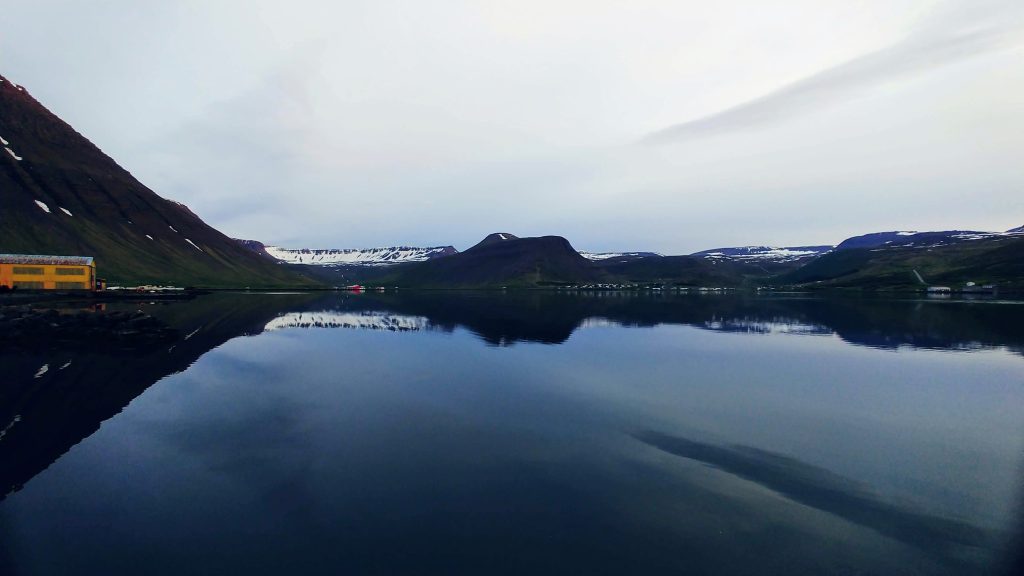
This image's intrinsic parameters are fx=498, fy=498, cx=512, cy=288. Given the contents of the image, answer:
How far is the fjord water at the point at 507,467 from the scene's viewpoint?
48.2 ft

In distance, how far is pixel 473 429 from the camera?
2662 cm

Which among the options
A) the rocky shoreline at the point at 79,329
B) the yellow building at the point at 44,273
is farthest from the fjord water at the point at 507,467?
the yellow building at the point at 44,273

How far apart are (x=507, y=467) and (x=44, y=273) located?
5584 inches

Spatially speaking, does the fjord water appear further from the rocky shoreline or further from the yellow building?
the yellow building

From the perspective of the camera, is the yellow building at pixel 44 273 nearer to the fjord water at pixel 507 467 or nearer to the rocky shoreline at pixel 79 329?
the rocky shoreline at pixel 79 329

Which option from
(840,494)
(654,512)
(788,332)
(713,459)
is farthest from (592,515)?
(788,332)

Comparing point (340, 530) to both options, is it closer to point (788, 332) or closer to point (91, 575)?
point (91, 575)

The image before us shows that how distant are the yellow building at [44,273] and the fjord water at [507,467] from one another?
93764 millimetres

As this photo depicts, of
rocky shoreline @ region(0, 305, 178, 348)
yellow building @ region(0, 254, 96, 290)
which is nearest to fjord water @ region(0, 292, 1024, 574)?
rocky shoreline @ region(0, 305, 178, 348)

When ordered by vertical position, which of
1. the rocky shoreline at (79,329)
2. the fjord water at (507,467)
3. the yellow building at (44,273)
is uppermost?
the yellow building at (44,273)

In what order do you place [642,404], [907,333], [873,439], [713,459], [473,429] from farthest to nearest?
[907,333] < [642,404] < [473,429] < [873,439] < [713,459]

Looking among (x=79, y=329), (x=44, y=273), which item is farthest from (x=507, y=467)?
(x=44, y=273)

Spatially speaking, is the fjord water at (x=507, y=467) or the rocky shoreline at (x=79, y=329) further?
the rocky shoreline at (x=79, y=329)

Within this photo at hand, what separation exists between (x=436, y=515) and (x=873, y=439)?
22.0 metres
